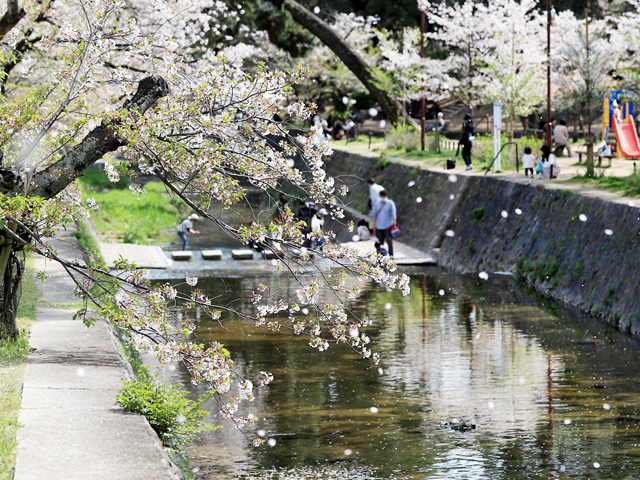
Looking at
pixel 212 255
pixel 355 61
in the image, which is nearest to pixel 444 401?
pixel 212 255

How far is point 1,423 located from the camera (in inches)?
313

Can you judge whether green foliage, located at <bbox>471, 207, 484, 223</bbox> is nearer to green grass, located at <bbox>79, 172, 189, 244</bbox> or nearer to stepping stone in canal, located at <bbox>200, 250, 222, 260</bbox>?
stepping stone in canal, located at <bbox>200, 250, 222, 260</bbox>

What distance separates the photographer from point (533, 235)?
2045 centimetres

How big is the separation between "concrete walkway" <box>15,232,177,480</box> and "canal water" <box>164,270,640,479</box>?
1.17 metres

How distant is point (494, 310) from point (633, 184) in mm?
4753

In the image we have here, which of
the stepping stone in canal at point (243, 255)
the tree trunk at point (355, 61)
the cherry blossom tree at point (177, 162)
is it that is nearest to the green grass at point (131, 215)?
the stepping stone in canal at point (243, 255)

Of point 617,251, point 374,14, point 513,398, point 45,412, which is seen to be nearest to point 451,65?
point 374,14

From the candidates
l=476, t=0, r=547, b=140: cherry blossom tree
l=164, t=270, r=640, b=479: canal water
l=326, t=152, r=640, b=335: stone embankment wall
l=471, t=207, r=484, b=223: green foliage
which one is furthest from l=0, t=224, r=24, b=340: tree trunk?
l=476, t=0, r=547, b=140: cherry blossom tree

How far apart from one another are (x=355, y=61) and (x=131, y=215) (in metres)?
12.5

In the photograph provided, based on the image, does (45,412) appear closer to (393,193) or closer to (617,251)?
(617,251)

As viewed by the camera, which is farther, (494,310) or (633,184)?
(633,184)

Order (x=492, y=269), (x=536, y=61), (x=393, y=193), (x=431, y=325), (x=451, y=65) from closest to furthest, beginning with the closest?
(x=431, y=325) < (x=492, y=269) < (x=393, y=193) < (x=536, y=61) < (x=451, y=65)

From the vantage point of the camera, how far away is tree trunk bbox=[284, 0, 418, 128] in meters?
38.8

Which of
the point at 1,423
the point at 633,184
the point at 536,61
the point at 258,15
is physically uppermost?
the point at 258,15
